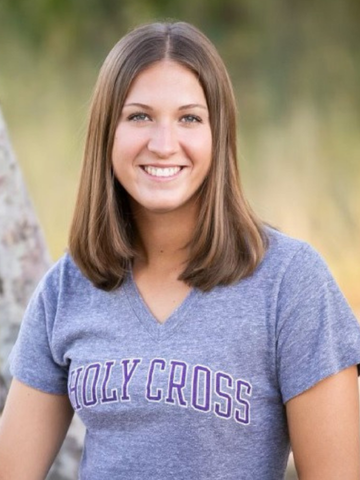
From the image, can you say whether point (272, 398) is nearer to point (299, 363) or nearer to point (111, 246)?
point (299, 363)

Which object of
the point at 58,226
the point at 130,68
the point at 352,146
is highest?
the point at 130,68

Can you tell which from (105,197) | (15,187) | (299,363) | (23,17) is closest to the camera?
(299,363)

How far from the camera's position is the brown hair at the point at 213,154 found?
6.38ft

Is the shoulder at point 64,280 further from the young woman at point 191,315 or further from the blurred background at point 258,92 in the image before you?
the blurred background at point 258,92

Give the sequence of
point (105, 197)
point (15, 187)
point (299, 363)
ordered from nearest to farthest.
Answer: point (299, 363), point (105, 197), point (15, 187)

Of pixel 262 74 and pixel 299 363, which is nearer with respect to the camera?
pixel 299 363

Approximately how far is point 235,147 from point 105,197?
243mm

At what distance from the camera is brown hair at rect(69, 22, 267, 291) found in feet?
6.38

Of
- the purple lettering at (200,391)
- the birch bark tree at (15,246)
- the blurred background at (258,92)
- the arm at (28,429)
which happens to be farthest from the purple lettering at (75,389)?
the blurred background at (258,92)

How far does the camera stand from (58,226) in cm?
603

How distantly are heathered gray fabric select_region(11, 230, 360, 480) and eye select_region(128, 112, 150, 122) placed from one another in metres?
0.28

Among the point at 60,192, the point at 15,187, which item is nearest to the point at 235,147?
the point at 15,187

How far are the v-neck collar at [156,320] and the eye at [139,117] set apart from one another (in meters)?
0.29

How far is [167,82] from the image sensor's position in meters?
1.94
